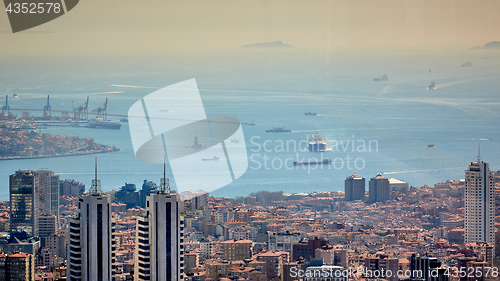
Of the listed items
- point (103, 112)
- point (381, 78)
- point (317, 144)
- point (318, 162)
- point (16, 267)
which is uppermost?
point (381, 78)

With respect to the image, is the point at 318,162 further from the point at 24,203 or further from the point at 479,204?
the point at 24,203

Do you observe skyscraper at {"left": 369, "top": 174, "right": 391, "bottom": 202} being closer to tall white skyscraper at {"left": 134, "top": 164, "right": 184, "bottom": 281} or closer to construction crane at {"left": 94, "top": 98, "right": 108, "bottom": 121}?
construction crane at {"left": 94, "top": 98, "right": 108, "bottom": 121}

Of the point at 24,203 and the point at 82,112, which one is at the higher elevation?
the point at 82,112

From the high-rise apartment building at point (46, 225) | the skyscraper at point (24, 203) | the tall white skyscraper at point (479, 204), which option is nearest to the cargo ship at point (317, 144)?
the tall white skyscraper at point (479, 204)

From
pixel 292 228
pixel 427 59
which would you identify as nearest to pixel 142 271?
pixel 292 228

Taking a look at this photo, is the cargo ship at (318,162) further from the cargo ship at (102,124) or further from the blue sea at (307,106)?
the cargo ship at (102,124)

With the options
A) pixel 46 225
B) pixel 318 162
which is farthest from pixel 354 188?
pixel 46 225
